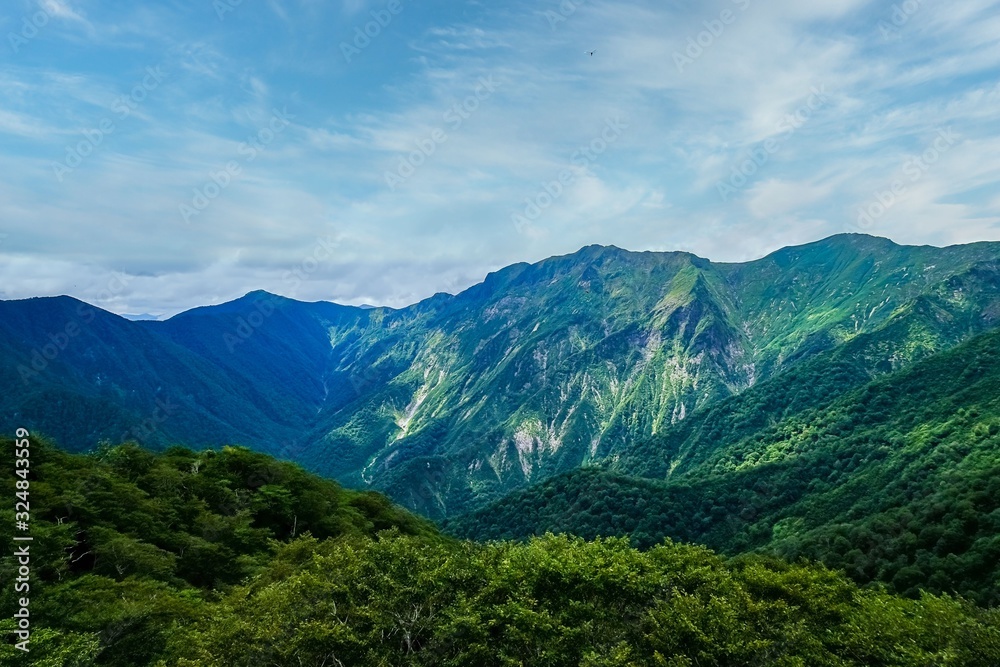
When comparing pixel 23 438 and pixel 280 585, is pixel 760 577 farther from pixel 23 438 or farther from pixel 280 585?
pixel 23 438

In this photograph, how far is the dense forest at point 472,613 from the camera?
3378 cm

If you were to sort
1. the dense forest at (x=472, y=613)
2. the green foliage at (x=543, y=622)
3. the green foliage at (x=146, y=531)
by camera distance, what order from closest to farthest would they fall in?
the green foliage at (x=543, y=622), the dense forest at (x=472, y=613), the green foliage at (x=146, y=531)

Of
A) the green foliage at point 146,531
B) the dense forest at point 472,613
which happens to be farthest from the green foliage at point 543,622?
the green foliage at point 146,531

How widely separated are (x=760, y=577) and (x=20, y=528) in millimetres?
67265

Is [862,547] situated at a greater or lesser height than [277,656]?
lesser

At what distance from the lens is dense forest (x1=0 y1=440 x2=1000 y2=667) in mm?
33781

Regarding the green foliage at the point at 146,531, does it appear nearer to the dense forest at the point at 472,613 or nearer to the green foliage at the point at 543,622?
the dense forest at the point at 472,613

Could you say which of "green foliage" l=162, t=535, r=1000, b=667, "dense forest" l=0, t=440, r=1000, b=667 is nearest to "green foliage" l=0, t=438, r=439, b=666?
"dense forest" l=0, t=440, r=1000, b=667

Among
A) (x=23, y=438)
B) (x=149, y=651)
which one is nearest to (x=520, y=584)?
(x=149, y=651)

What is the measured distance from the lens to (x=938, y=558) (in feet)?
419

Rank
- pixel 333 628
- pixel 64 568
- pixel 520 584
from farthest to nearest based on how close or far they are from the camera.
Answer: pixel 64 568 → pixel 520 584 → pixel 333 628

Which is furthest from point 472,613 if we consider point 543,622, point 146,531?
point 146,531

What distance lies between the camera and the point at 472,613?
3669cm

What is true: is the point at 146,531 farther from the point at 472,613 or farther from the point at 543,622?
the point at 543,622
